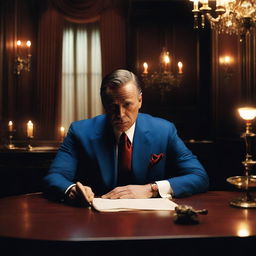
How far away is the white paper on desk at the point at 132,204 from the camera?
6.35 ft

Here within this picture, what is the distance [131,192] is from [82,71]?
732 cm

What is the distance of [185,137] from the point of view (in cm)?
873

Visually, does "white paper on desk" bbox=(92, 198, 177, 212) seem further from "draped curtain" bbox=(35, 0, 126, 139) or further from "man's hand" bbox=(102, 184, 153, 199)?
"draped curtain" bbox=(35, 0, 126, 139)

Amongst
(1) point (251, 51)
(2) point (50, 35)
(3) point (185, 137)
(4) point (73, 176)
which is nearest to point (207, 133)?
(3) point (185, 137)

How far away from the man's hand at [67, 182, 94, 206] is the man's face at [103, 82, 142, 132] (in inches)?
20.9

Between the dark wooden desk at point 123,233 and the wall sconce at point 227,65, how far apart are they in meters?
5.59

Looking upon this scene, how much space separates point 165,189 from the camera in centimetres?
228

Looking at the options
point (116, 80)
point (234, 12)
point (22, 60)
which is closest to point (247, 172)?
point (116, 80)

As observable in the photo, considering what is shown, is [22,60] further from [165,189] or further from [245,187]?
[245,187]

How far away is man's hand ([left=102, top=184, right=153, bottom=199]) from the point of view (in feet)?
7.16

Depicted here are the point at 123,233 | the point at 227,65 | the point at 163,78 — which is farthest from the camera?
the point at 163,78

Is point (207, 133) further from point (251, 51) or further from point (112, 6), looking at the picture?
point (112, 6)

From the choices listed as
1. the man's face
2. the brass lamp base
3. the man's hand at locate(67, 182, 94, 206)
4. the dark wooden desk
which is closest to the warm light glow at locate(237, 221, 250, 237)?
the dark wooden desk

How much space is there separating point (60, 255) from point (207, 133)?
24.4ft
